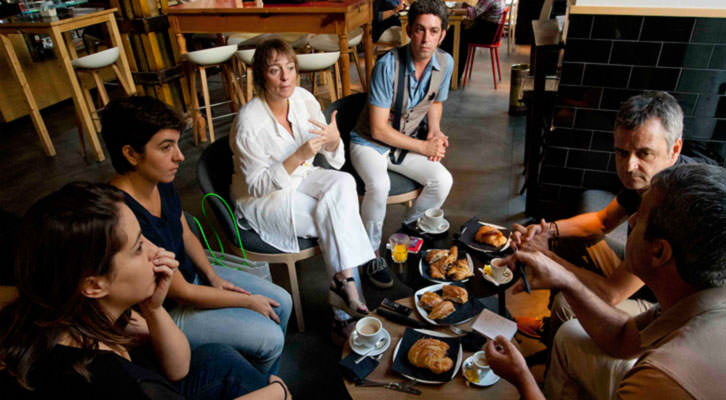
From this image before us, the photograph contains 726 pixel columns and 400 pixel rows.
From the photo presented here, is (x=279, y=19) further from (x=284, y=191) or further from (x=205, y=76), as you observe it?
(x=284, y=191)

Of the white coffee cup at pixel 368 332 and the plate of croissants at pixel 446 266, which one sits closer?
the white coffee cup at pixel 368 332

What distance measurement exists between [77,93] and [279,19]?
177cm

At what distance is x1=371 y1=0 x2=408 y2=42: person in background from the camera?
5.15 metres

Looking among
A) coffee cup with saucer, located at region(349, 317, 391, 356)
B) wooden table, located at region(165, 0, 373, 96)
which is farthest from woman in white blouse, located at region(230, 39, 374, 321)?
wooden table, located at region(165, 0, 373, 96)

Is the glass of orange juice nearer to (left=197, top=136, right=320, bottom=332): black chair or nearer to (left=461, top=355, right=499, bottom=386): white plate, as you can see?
(left=197, top=136, right=320, bottom=332): black chair

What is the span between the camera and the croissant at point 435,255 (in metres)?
1.76

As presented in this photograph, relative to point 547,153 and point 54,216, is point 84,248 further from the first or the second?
point 547,153

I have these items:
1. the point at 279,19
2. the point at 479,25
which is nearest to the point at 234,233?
the point at 279,19

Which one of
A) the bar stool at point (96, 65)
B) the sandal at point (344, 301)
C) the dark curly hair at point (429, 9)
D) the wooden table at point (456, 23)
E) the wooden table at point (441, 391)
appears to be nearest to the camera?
the wooden table at point (441, 391)

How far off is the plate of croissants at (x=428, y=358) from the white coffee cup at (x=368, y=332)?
0.25 ft

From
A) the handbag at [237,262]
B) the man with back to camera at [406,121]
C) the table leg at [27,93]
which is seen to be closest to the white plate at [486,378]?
the handbag at [237,262]

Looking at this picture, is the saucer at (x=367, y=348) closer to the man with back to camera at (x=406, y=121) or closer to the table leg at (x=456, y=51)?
the man with back to camera at (x=406, y=121)

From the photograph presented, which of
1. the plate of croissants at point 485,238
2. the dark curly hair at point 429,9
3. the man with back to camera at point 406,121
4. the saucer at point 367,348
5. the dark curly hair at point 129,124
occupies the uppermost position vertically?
the dark curly hair at point 429,9

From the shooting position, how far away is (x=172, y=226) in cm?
166
